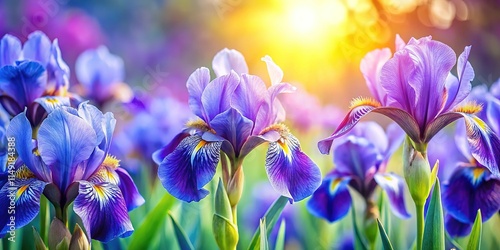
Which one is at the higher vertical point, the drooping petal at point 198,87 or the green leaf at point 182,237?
the drooping petal at point 198,87

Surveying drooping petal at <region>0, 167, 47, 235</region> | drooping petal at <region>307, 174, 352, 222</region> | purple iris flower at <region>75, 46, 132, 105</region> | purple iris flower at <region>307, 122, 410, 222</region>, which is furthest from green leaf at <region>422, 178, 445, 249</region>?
purple iris flower at <region>75, 46, 132, 105</region>

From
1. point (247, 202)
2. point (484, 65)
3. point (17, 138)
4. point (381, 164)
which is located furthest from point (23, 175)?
point (484, 65)

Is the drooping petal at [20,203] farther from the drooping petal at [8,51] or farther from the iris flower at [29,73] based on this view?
the drooping petal at [8,51]

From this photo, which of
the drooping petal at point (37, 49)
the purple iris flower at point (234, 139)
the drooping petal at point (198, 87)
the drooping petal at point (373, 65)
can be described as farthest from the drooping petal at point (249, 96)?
the drooping petal at point (37, 49)

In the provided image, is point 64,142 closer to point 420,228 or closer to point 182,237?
point 182,237

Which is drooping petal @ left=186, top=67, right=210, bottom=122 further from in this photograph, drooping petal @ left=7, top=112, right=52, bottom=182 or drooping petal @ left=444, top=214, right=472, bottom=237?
drooping petal @ left=444, top=214, right=472, bottom=237

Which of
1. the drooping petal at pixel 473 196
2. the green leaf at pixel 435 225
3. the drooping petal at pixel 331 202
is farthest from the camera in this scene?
the drooping petal at pixel 331 202

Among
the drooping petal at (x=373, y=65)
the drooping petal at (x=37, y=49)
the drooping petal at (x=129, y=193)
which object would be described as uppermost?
the drooping petal at (x=37, y=49)
